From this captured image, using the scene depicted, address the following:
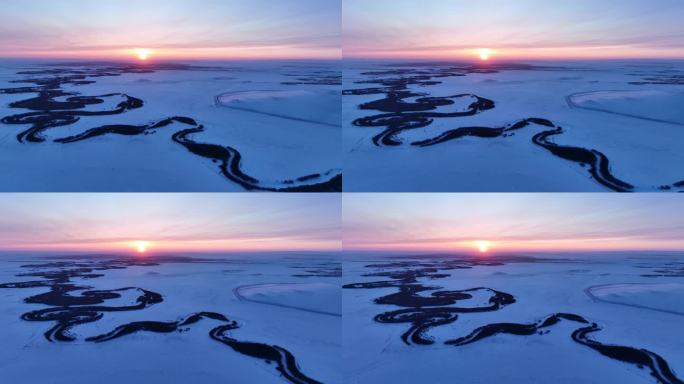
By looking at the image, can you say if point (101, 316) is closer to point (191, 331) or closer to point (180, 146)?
point (191, 331)

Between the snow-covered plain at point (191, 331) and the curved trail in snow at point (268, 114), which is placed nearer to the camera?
the snow-covered plain at point (191, 331)

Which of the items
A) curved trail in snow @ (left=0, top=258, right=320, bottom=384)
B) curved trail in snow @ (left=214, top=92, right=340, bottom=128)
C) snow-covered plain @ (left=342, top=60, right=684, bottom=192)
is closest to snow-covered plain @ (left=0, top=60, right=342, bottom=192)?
curved trail in snow @ (left=214, top=92, right=340, bottom=128)

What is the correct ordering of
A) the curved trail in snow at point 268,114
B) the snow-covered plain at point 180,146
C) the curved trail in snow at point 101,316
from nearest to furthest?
1. the curved trail in snow at point 101,316
2. the snow-covered plain at point 180,146
3. the curved trail in snow at point 268,114

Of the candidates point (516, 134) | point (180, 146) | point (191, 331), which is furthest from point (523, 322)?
point (180, 146)

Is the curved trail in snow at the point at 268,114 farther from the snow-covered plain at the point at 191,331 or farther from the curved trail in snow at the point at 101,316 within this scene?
the curved trail in snow at the point at 101,316

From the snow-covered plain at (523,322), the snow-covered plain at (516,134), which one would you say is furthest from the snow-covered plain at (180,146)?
the snow-covered plain at (523,322)

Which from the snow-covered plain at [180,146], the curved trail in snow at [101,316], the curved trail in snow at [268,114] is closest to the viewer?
the curved trail in snow at [101,316]

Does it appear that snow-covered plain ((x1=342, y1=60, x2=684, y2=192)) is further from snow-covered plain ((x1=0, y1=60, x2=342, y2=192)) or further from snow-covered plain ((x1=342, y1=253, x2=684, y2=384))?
snow-covered plain ((x1=342, y1=253, x2=684, y2=384))
